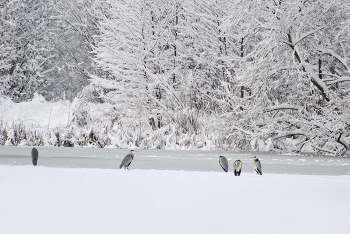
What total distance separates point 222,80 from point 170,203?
10.5 metres

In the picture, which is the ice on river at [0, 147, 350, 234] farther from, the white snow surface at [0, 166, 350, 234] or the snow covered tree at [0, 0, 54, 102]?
the snow covered tree at [0, 0, 54, 102]

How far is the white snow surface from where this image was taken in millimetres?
3684

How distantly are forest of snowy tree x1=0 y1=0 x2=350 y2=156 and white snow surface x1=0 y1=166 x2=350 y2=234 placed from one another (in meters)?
5.49

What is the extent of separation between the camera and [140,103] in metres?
15.6

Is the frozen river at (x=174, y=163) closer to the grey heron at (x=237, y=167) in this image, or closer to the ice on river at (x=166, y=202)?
the ice on river at (x=166, y=202)

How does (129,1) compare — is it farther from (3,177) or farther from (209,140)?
(3,177)

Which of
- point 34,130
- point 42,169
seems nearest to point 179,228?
point 42,169

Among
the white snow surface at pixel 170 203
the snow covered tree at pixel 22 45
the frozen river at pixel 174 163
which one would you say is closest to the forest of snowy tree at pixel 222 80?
the snow covered tree at pixel 22 45

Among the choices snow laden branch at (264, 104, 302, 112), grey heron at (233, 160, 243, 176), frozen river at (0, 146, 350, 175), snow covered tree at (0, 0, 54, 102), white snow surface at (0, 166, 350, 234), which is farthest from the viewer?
snow covered tree at (0, 0, 54, 102)

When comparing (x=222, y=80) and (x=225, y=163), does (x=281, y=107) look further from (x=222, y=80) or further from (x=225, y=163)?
(x=225, y=163)

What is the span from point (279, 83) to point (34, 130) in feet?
21.4

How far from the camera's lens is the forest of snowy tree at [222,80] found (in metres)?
11.6

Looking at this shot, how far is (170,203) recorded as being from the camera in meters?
4.51

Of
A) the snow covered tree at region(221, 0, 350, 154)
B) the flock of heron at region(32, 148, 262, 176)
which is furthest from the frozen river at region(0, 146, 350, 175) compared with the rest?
the snow covered tree at region(221, 0, 350, 154)
